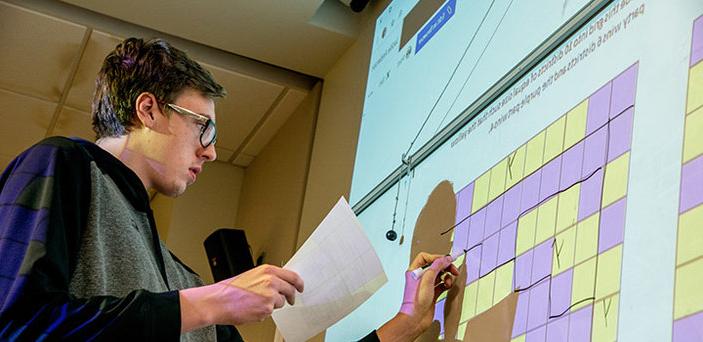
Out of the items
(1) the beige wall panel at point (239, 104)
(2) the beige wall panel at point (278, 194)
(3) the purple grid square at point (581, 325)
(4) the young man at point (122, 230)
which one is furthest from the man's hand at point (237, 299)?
(1) the beige wall panel at point (239, 104)

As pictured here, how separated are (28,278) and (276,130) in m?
2.44

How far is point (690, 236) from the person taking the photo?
0.97 m

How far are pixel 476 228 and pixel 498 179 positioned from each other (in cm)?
9

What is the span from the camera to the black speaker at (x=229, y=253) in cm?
290

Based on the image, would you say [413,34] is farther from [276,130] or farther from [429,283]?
[276,130]

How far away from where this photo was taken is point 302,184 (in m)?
2.98

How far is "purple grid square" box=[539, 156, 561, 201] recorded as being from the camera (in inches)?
48.8

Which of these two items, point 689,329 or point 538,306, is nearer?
point 689,329

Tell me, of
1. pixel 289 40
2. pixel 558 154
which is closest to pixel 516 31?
pixel 558 154

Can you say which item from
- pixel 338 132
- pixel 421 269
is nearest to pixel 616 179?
pixel 421 269

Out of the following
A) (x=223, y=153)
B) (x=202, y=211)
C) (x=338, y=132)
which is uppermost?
(x=223, y=153)

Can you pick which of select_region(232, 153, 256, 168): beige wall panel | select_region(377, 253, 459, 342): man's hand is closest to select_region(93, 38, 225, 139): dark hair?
select_region(377, 253, 459, 342): man's hand

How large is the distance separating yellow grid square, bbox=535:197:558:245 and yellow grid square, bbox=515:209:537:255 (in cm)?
1

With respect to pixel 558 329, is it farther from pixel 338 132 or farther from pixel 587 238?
pixel 338 132
